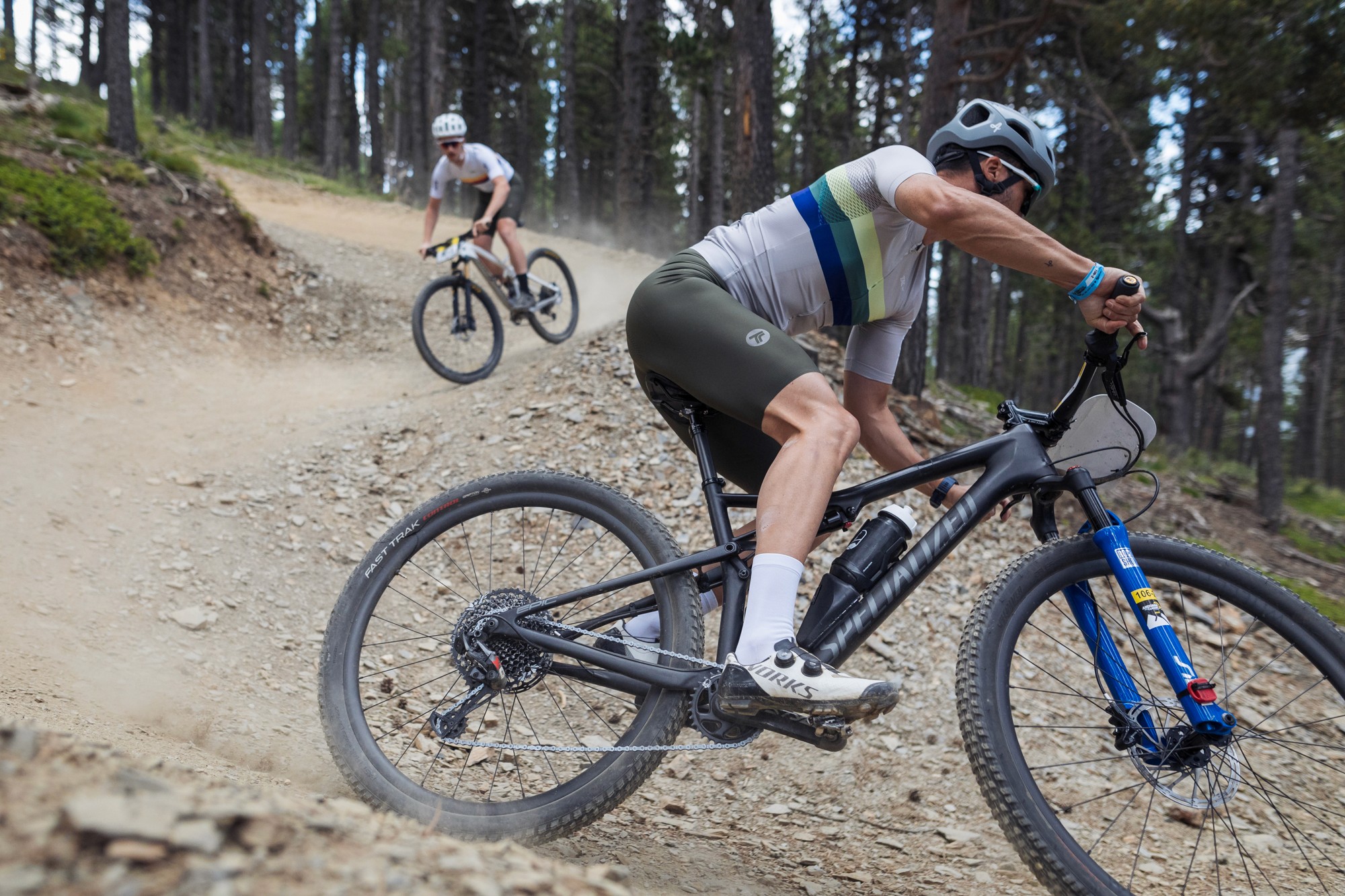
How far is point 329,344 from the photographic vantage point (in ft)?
32.4

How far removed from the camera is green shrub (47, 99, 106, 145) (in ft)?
30.2

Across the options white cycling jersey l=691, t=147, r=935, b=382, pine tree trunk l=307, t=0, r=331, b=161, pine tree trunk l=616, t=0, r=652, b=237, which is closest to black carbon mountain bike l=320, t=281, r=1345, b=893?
white cycling jersey l=691, t=147, r=935, b=382

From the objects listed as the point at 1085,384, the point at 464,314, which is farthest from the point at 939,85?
the point at 1085,384

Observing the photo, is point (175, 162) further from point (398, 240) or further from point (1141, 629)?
point (1141, 629)

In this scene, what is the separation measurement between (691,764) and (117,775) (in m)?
2.64

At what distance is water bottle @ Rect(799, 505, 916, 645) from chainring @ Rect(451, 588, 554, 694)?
2.79ft

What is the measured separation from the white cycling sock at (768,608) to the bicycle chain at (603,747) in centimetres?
13

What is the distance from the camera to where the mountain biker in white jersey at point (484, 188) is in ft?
28.4

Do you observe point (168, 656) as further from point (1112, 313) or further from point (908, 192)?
point (1112, 313)

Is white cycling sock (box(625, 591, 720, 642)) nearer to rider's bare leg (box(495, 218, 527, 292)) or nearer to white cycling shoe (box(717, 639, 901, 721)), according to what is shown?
white cycling shoe (box(717, 639, 901, 721))

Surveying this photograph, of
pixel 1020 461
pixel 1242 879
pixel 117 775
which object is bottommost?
pixel 1242 879

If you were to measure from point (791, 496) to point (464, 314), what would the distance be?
22.8 feet

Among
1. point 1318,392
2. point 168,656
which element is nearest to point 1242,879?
point 168,656

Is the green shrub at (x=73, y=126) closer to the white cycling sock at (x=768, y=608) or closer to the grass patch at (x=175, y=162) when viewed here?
the grass patch at (x=175, y=162)
